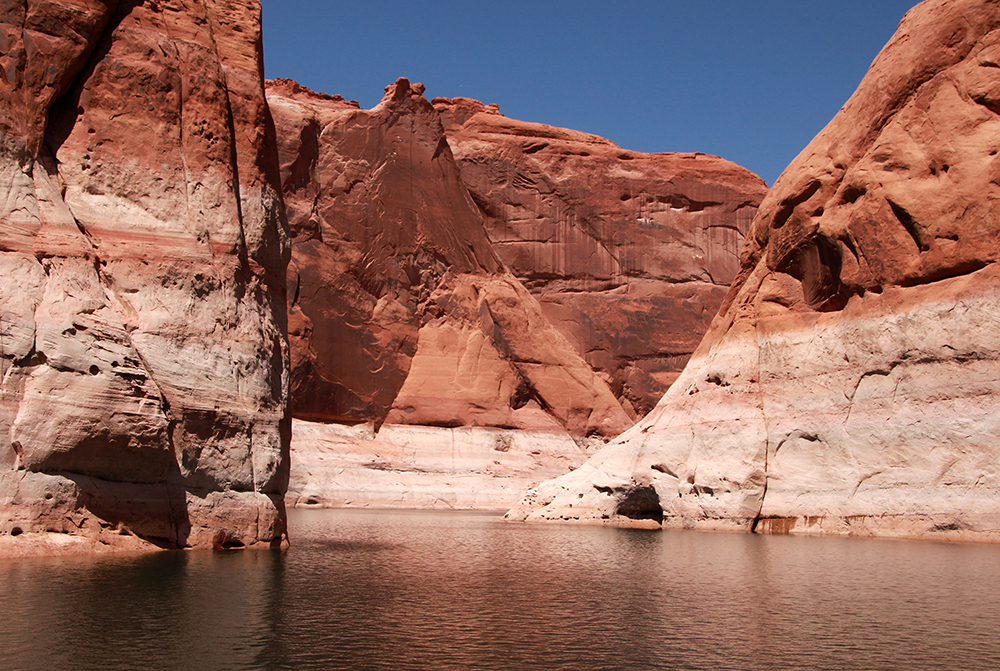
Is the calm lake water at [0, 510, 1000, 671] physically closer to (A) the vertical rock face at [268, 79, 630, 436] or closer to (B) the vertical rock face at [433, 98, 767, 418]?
(A) the vertical rock face at [268, 79, 630, 436]

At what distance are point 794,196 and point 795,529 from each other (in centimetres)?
1058

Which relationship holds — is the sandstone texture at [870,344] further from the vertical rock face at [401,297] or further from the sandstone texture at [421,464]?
the vertical rock face at [401,297]

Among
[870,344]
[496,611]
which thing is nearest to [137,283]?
[496,611]

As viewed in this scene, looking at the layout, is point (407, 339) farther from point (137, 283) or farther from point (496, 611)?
point (496, 611)

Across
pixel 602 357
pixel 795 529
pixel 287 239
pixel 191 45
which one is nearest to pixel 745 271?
pixel 795 529

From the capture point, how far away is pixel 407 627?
9.73 m

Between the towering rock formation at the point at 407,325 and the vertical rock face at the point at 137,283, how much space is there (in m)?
27.9

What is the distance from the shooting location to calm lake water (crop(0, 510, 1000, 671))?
325 inches

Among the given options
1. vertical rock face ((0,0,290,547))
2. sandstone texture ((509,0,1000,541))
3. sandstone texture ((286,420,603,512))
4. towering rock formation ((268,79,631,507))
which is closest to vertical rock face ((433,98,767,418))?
towering rock formation ((268,79,631,507))

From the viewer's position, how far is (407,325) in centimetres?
5359

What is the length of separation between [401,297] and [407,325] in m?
1.77

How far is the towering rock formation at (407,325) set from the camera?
159ft

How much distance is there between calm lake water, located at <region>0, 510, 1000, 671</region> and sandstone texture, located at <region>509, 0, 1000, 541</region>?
4.90 metres

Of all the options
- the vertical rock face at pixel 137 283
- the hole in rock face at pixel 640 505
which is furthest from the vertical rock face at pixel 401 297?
the vertical rock face at pixel 137 283
